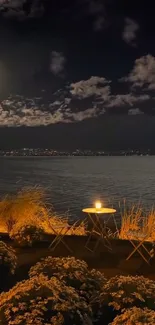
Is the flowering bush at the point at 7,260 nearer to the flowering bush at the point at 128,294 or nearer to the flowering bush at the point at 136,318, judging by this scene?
the flowering bush at the point at 128,294

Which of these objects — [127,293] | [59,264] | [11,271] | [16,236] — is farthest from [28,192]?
[127,293]

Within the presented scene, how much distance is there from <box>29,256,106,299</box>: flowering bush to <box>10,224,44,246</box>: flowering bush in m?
3.29

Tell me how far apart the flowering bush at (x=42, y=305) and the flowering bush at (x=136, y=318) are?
323 mm

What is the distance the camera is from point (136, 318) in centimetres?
294

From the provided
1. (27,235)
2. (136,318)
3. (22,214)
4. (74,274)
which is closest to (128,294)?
(136,318)

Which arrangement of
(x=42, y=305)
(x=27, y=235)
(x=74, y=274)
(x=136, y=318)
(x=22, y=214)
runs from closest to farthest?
(x=136, y=318) < (x=42, y=305) < (x=74, y=274) < (x=27, y=235) < (x=22, y=214)

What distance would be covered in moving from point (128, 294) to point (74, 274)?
0.60 m

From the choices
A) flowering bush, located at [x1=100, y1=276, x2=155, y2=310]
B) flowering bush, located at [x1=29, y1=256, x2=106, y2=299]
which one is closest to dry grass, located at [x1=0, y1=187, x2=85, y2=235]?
flowering bush, located at [x1=29, y1=256, x2=106, y2=299]

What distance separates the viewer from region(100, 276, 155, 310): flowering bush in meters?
3.32

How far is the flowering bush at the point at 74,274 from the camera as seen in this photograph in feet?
12.2

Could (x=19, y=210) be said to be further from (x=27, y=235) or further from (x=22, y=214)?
(x=27, y=235)

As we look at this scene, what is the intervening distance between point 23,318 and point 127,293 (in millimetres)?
918

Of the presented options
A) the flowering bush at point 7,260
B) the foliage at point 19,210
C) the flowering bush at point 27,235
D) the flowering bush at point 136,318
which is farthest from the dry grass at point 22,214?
the flowering bush at point 136,318

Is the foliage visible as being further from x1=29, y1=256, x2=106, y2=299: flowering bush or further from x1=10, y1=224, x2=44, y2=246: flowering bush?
x1=29, y1=256, x2=106, y2=299: flowering bush
